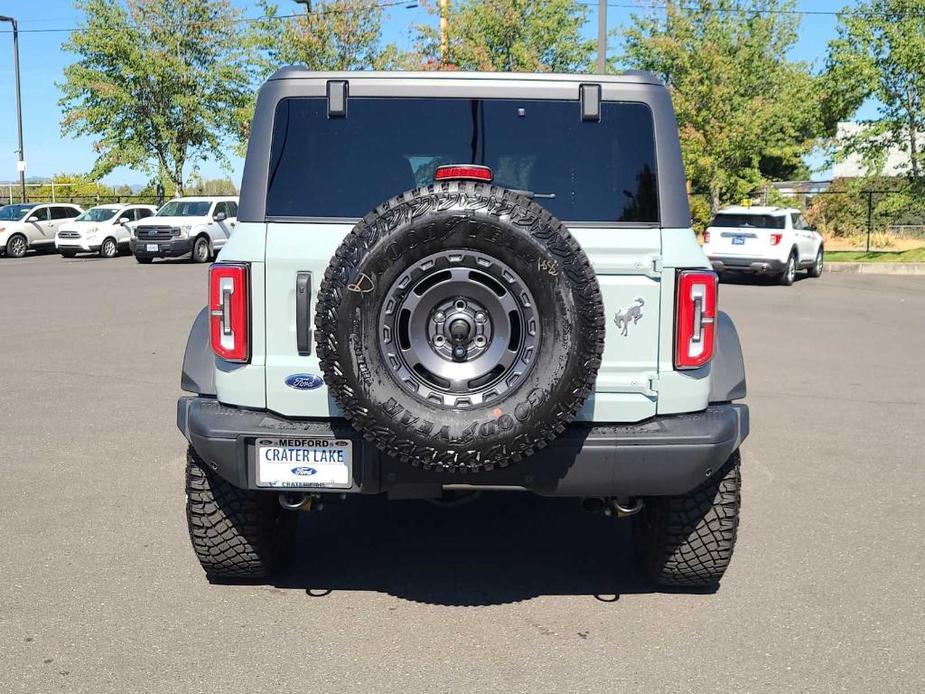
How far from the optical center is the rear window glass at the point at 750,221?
20.9m

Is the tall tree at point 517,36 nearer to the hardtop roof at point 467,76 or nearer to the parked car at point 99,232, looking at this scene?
the parked car at point 99,232

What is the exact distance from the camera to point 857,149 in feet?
83.9

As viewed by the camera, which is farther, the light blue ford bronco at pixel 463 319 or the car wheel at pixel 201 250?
the car wheel at pixel 201 250

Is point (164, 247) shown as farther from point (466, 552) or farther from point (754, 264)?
point (466, 552)

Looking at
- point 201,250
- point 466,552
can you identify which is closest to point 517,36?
point 201,250

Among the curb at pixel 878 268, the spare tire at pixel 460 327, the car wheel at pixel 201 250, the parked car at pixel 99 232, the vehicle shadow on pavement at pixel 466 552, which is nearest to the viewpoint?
the spare tire at pixel 460 327

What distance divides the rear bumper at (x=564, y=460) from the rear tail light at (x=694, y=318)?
9.6 inches

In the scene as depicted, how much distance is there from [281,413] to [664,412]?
1.40 metres

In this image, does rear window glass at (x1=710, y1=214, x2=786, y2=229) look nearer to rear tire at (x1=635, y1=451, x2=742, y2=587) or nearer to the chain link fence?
the chain link fence

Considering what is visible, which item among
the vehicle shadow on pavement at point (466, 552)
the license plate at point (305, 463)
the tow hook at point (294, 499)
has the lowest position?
the vehicle shadow on pavement at point (466, 552)

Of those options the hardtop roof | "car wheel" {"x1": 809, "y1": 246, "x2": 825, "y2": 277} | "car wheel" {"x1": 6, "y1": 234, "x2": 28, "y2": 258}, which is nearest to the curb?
"car wheel" {"x1": 809, "y1": 246, "x2": 825, "y2": 277}

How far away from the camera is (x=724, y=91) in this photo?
28234mm

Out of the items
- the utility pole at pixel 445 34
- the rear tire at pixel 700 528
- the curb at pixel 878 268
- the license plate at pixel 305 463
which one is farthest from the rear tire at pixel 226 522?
the utility pole at pixel 445 34

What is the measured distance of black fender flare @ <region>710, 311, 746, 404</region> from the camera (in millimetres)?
4047
